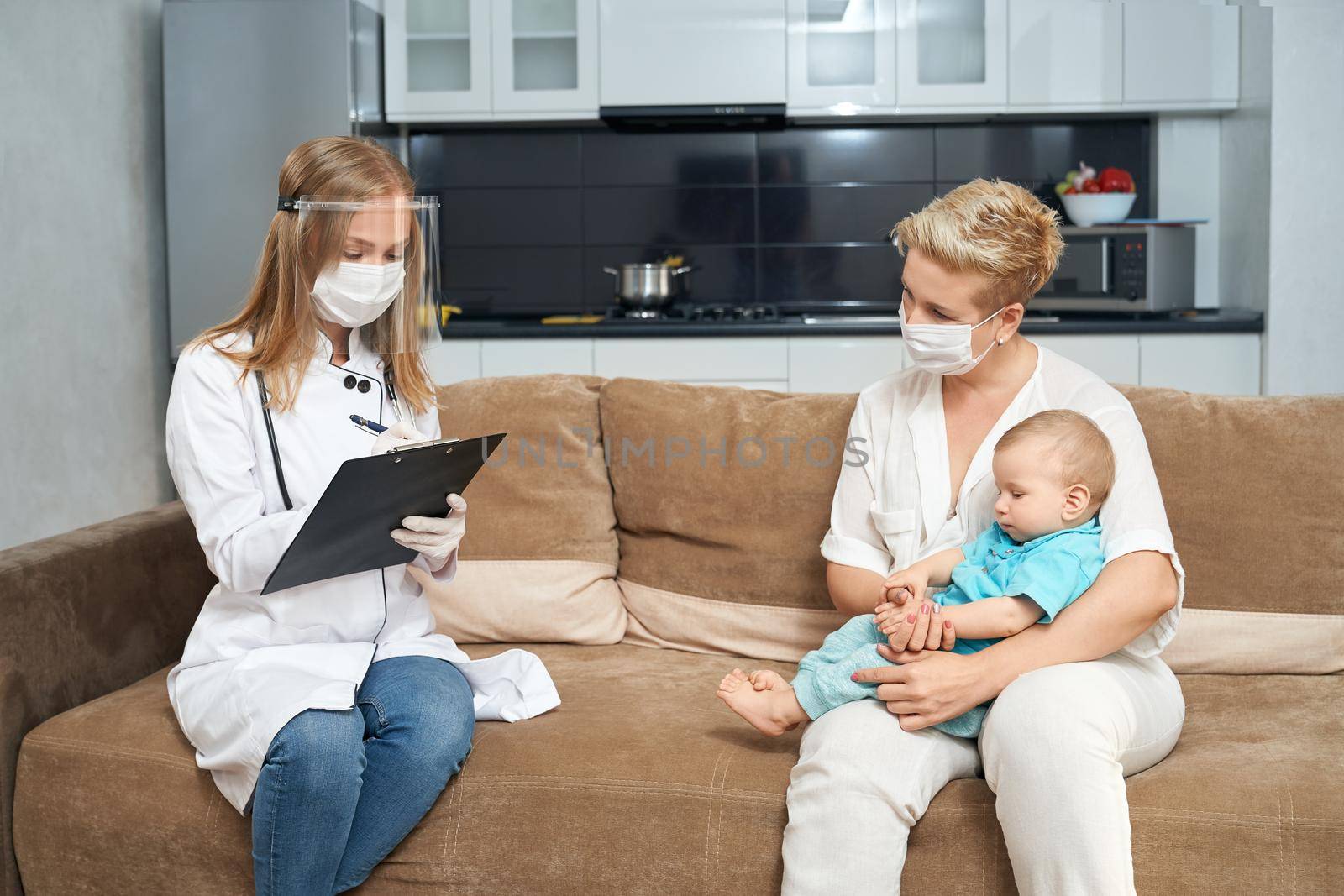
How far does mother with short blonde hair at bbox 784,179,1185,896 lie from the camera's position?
1280mm

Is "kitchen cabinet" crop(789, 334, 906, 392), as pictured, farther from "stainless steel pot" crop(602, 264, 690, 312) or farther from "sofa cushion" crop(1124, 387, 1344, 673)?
"sofa cushion" crop(1124, 387, 1344, 673)

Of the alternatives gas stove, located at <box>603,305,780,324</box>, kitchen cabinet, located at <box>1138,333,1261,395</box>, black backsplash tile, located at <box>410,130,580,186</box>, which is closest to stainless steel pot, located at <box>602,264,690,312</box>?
gas stove, located at <box>603,305,780,324</box>

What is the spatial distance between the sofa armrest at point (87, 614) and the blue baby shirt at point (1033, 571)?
4.03ft

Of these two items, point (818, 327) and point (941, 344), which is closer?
point (941, 344)

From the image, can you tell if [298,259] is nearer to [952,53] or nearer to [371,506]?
[371,506]

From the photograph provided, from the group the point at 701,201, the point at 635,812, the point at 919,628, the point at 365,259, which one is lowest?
the point at 635,812

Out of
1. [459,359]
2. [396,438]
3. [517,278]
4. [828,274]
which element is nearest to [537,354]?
[459,359]

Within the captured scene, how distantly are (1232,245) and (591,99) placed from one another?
2.13m

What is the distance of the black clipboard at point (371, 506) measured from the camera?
4.39 feet

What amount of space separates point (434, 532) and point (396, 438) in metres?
0.13

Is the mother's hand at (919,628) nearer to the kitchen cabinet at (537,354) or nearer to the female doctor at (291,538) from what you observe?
Answer: the female doctor at (291,538)

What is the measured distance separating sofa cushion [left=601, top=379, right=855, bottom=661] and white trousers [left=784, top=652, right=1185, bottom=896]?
48 centimetres

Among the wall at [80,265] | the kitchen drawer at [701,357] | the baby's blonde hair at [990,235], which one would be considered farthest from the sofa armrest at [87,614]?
the kitchen drawer at [701,357]

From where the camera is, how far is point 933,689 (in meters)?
1.38
